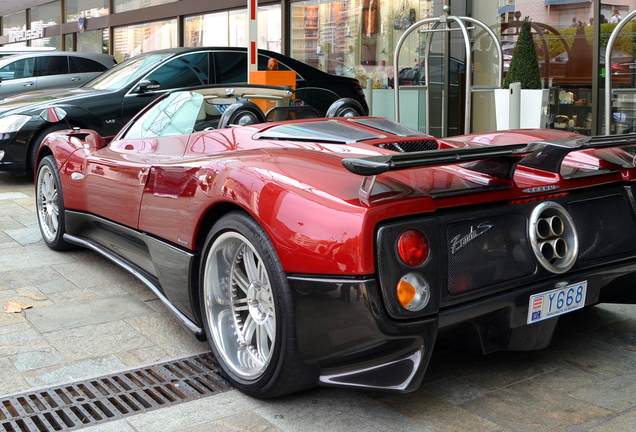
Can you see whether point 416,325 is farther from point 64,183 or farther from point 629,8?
point 629,8

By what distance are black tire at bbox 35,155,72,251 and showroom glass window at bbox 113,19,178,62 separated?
40.0ft

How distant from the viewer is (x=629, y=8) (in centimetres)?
834

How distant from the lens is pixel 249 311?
10.3 ft

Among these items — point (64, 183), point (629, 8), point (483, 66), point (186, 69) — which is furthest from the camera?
point (483, 66)

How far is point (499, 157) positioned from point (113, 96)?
6.99 m

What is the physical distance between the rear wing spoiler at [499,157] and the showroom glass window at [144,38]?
50.1 ft

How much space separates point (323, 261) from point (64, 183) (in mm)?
3137

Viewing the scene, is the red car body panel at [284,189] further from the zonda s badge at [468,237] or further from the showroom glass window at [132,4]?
the showroom glass window at [132,4]

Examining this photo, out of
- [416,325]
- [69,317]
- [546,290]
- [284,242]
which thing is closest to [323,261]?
[284,242]

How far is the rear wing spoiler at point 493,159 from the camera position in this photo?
2488 millimetres

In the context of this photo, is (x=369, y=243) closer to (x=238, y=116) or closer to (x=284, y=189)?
(x=284, y=189)

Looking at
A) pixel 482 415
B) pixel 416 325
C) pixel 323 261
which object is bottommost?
pixel 482 415

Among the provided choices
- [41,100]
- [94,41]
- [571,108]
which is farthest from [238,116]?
[94,41]

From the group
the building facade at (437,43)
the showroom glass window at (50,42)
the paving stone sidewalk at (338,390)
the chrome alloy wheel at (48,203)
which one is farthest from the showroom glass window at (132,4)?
the paving stone sidewalk at (338,390)
